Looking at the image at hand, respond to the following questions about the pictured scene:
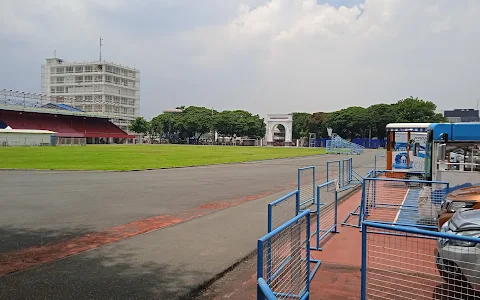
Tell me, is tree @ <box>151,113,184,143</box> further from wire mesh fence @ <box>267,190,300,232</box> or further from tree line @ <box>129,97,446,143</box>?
wire mesh fence @ <box>267,190,300,232</box>

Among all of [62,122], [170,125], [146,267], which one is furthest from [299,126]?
[146,267]

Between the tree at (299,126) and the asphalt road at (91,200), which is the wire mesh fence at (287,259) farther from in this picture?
the tree at (299,126)

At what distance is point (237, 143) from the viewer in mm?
120500

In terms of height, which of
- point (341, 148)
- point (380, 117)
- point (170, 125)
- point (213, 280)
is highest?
point (380, 117)

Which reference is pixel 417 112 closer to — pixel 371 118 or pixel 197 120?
pixel 371 118

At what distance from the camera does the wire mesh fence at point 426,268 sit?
12.9ft

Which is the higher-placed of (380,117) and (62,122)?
(380,117)

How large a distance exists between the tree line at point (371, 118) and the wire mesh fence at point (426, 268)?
7804 centimetres

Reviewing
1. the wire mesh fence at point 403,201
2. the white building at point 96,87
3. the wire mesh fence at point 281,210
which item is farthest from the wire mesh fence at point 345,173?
the white building at point 96,87

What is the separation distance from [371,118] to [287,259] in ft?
303

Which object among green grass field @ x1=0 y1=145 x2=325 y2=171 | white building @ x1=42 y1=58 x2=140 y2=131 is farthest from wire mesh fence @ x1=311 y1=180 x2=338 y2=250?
white building @ x1=42 y1=58 x2=140 y2=131

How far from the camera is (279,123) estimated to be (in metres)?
109

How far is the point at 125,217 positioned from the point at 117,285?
4.75 meters

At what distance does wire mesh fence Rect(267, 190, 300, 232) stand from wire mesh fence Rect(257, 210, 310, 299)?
89cm
